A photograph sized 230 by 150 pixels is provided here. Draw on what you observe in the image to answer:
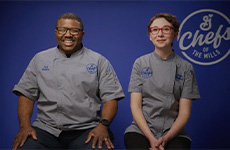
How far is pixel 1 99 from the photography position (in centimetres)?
253

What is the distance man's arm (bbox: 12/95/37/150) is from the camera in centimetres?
172

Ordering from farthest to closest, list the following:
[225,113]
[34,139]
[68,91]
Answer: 1. [225,113]
2. [68,91]
3. [34,139]

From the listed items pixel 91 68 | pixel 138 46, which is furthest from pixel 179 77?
pixel 138 46

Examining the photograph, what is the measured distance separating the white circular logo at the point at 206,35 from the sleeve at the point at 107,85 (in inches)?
33.0

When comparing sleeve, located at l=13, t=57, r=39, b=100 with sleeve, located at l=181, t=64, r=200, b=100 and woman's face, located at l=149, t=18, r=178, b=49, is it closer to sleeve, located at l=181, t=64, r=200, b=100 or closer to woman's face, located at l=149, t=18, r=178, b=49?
woman's face, located at l=149, t=18, r=178, b=49

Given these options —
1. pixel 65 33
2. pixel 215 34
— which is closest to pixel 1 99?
pixel 65 33

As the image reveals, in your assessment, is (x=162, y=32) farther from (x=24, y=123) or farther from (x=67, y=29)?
(x=24, y=123)

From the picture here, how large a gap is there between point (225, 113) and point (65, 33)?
150cm

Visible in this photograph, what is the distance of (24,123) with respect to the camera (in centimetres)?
185

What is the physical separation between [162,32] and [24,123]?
1.05 m

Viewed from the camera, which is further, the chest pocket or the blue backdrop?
the blue backdrop

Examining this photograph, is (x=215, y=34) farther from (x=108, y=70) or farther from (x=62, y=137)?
(x=62, y=137)

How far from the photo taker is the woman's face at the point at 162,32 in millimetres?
1844

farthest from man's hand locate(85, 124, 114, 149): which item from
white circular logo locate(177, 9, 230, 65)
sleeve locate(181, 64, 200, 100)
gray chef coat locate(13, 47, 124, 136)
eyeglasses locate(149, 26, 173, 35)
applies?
white circular logo locate(177, 9, 230, 65)
